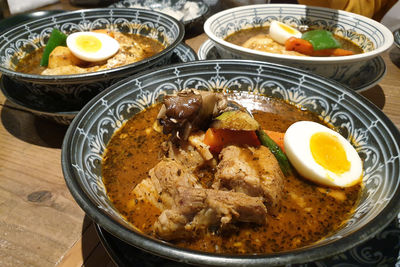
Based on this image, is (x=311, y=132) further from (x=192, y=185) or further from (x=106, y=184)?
(x=106, y=184)

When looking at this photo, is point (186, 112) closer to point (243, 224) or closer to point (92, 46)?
point (243, 224)

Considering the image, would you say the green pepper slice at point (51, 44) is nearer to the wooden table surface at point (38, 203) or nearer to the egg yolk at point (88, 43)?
the egg yolk at point (88, 43)

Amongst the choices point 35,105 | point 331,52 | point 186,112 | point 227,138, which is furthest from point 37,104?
point 331,52

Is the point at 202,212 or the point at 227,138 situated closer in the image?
the point at 202,212

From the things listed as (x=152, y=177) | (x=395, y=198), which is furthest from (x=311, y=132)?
(x=152, y=177)

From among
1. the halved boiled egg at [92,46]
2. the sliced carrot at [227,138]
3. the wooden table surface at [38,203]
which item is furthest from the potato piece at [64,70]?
the sliced carrot at [227,138]

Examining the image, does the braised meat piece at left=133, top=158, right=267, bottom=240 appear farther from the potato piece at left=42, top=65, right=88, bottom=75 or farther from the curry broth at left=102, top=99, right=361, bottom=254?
the potato piece at left=42, top=65, right=88, bottom=75
